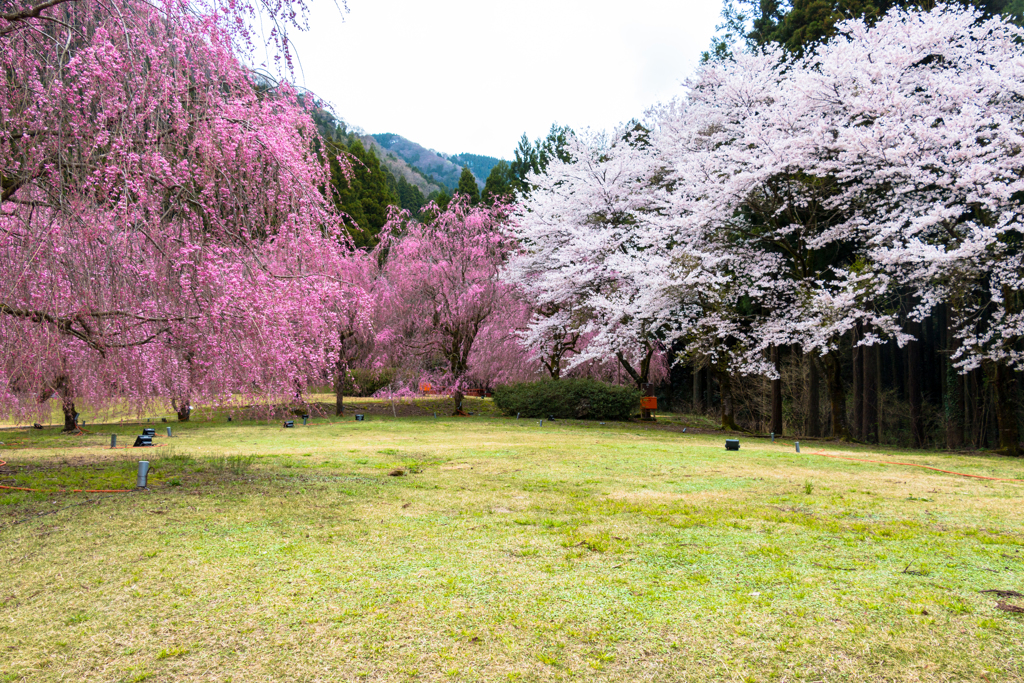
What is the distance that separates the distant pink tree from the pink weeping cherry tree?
41.0 feet

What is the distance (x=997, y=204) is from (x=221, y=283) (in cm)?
1099

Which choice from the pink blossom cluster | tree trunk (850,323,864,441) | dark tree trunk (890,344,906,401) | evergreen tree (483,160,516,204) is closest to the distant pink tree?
the pink blossom cluster

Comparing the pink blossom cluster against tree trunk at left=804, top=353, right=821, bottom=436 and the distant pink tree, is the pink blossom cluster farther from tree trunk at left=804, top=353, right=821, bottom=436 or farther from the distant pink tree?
the distant pink tree

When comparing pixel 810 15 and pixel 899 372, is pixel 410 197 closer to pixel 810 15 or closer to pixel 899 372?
pixel 810 15

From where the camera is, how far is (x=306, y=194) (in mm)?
5180

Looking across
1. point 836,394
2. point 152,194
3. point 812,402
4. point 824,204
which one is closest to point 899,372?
point 812,402

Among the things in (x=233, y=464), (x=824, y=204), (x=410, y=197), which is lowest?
(x=233, y=464)

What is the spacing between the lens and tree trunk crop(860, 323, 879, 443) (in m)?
14.2

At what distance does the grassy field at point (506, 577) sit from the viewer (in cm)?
242

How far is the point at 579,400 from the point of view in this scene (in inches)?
692

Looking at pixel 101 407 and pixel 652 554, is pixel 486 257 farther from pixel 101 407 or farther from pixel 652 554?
pixel 652 554

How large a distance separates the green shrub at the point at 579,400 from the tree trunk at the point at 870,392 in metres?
5.62

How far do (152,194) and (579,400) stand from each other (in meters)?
13.9

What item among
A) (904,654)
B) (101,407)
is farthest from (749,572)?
(101,407)
